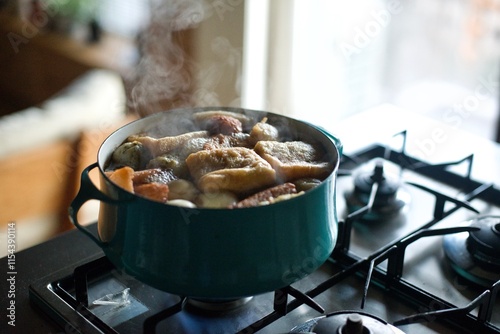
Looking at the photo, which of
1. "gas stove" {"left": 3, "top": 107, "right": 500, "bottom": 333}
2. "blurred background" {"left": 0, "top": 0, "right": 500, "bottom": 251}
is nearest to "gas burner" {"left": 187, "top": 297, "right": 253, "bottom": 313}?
"gas stove" {"left": 3, "top": 107, "right": 500, "bottom": 333}

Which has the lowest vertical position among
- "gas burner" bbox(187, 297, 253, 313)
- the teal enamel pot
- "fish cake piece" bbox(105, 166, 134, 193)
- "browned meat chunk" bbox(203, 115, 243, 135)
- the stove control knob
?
"gas burner" bbox(187, 297, 253, 313)

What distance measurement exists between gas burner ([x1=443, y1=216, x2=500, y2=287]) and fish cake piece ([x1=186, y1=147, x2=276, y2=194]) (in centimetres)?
35

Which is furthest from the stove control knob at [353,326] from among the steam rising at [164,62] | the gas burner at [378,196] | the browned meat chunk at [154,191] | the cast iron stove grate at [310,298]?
the steam rising at [164,62]

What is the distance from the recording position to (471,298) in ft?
2.82

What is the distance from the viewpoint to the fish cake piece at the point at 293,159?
0.77 m

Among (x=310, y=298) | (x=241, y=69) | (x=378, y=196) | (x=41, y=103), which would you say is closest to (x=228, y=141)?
(x=310, y=298)

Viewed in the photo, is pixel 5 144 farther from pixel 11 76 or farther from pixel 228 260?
pixel 228 260

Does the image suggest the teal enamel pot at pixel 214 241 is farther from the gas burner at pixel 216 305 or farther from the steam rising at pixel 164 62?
the steam rising at pixel 164 62

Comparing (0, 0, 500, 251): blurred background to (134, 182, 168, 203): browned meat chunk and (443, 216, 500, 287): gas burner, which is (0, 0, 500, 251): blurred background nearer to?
(443, 216, 500, 287): gas burner

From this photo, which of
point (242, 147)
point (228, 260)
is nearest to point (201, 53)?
point (242, 147)

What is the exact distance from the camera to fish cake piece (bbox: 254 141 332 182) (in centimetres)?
77

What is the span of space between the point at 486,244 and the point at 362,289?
0.65ft

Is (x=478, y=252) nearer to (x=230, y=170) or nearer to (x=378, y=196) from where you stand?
(x=378, y=196)

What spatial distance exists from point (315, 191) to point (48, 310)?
406 mm
